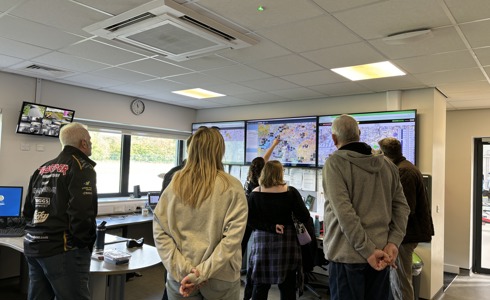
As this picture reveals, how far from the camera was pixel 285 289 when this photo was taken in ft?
9.91

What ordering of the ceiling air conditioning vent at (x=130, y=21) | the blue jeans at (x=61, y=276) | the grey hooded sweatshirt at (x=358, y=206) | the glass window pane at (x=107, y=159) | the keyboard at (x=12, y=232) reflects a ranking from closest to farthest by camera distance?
1. the grey hooded sweatshirt at (x=358, y=206)
2. the blue jeans at (x=61, y=276)
3. the ceiling air conditioning vent at (x=130, y=21)
4. the keyboard at (x=12, y=232)
5. the glass window pane at (x=107, y=159)

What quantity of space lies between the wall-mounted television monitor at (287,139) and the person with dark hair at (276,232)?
202 cm

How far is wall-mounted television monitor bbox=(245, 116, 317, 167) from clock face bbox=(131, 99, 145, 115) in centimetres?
174

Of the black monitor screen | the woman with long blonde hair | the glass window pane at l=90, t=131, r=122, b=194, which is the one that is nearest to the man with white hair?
the woman with long blonde hair

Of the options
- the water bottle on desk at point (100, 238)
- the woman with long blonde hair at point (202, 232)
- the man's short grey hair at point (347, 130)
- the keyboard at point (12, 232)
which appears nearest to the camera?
the woman with long blonde hair at point (202, 232)

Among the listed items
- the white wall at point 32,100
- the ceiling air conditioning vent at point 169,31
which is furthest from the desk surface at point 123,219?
the ceiling air conditioning vent at point 169,31

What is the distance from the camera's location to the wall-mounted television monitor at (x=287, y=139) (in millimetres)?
4984

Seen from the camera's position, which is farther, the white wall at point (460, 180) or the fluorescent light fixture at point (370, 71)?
the white wall at point (460, 180)

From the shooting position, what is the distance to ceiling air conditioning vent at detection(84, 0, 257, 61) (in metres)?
2.28

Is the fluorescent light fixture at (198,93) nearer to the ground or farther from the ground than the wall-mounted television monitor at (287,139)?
farther from the ground

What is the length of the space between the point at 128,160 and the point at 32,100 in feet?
5.79

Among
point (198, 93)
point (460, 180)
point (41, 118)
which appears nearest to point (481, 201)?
point (460, 180)

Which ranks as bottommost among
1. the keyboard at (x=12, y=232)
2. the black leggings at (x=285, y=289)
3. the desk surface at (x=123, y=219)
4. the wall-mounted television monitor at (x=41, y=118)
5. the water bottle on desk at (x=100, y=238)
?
the black leggings at (x=285, y=289)

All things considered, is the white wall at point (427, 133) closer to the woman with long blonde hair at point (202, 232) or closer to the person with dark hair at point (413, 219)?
the person with dark hair at point (413, 219)
